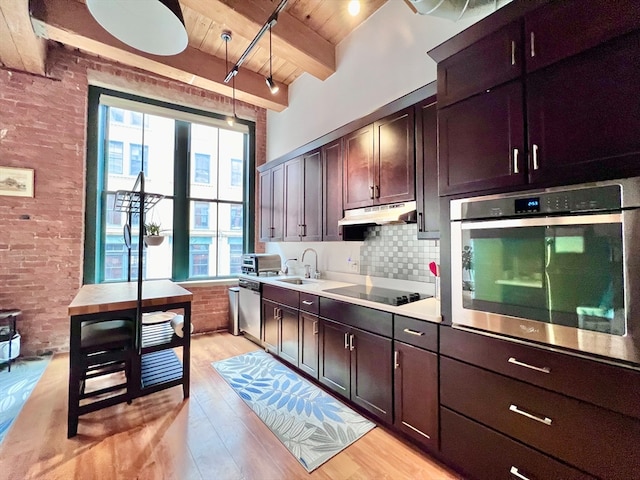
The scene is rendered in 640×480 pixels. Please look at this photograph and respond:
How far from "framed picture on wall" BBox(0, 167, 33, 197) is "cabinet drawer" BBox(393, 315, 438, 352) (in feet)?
13.5

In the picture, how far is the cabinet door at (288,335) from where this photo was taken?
9.25ft

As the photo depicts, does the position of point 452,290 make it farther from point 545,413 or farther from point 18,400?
point 18,400

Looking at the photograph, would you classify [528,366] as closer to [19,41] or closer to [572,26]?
[572,26]

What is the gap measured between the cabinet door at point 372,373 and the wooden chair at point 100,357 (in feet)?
5.63

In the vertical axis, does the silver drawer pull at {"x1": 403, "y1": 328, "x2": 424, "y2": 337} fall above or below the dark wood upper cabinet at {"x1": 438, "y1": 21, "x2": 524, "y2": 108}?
below

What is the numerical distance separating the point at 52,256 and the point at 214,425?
9.42 feet

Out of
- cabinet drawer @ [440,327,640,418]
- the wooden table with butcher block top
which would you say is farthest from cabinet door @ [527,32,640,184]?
the wooden table with butcher block top

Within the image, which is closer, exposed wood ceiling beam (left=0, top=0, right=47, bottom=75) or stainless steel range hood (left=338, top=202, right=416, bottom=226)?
stainless steel range hood (left=338, top=202, right=416, bottom=226)

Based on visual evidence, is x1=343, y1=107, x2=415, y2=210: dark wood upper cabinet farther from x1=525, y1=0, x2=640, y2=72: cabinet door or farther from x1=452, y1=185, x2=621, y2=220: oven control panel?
x1=525, y1=0, x2=640, y2=72: cabinet door

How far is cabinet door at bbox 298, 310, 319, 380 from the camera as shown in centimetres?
255

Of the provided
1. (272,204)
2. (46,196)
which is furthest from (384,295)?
(46,196)

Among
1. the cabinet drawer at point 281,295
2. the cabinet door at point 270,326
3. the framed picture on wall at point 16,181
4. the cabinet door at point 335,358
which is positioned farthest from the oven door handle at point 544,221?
the framed picture on wall at point 16,181

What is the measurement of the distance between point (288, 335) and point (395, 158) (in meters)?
2.04

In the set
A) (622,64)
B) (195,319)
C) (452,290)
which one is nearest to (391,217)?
(452,290)
